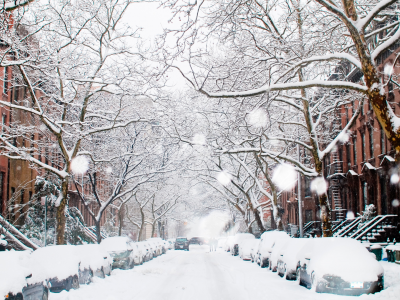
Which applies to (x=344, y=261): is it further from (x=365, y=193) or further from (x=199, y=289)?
(x=365, y=193)

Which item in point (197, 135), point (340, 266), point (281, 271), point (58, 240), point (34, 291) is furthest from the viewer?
point (197, 135)

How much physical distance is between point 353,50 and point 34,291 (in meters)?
13.0

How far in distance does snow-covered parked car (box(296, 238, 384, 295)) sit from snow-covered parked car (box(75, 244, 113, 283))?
22.8ft

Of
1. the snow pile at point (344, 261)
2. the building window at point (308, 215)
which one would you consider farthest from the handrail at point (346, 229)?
the snow pile at point (344, 261)

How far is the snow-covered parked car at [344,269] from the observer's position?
34.1ft

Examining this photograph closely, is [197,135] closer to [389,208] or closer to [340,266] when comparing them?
[389,208]

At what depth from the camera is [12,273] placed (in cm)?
800

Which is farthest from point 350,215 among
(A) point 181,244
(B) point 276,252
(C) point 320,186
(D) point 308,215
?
(A) point 181,244

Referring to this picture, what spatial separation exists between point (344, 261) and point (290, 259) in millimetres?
3714

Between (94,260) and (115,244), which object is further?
(115,244)

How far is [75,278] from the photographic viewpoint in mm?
12516

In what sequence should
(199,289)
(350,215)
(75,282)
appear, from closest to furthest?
(75,282) → (199,289) → (350,215)

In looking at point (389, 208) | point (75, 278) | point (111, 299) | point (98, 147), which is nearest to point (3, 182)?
point (98, 147)

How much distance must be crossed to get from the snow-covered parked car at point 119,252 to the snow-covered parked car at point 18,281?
10.3 m
